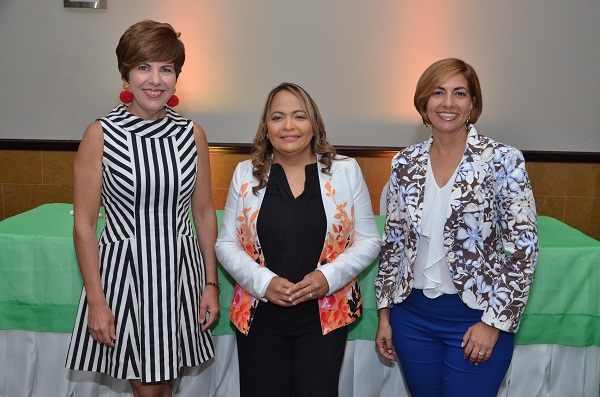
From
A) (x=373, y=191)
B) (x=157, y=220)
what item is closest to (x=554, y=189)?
(x=373, y=191)

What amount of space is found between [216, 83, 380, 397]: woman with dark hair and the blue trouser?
0.65 ft

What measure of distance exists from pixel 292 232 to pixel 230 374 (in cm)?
94

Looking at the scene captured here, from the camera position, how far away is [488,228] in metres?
1.82

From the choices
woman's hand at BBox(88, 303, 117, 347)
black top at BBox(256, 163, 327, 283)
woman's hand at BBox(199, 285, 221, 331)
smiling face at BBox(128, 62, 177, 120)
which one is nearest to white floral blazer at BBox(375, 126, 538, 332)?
black top at BBox(256, 163, 327, 283)

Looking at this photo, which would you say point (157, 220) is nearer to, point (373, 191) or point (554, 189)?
point (373, 191)

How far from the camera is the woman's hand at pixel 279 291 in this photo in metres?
1.85

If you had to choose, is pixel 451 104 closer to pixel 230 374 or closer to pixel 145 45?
pixel 145 45

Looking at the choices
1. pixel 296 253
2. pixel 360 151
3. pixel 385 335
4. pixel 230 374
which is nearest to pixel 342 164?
Result: pixel 296 253

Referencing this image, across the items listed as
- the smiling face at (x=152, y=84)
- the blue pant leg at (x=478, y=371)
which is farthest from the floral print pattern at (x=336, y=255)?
the smiling face at (x=152, y=84)

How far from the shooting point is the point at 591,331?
2.45 m

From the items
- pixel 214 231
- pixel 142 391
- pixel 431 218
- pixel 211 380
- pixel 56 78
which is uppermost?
pixel 56 78

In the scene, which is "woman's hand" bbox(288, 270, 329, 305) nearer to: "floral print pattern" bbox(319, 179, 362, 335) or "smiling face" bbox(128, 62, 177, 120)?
"floral print pattern" bbox(319, 179, 362, 335)

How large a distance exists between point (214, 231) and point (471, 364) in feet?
2.95

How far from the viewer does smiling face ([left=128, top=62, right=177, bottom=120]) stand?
185 centimetres
